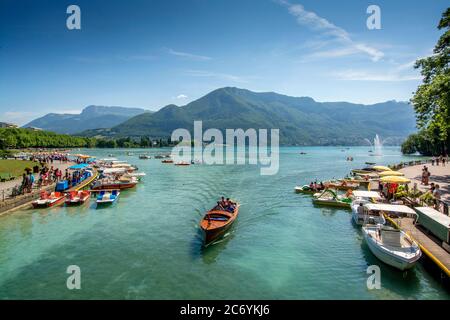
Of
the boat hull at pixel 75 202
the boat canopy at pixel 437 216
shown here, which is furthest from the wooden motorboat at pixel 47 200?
the boat canopy at pixel 437 216

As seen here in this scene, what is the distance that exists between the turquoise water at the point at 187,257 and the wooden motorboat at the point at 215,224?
91cm

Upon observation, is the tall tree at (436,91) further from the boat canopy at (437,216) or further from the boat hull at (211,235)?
the boat hull at (211,235)

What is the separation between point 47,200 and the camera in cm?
3619

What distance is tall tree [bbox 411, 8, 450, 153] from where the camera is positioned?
1439 inches

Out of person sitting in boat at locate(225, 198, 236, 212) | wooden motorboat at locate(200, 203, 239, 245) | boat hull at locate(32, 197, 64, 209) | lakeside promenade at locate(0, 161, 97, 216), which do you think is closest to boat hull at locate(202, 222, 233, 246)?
wooden motorboat at locate(200, 203, 239, 245)

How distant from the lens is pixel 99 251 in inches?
905

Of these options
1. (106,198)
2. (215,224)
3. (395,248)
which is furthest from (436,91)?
(106,198)

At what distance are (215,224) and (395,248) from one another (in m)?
13.1

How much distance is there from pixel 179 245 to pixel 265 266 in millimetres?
7462

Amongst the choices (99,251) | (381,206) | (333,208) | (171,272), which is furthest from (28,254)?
(333,208)

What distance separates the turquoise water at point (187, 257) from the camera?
17.1m

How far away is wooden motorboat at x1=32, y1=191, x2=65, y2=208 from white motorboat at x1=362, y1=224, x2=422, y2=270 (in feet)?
114

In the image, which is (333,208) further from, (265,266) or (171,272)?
(171,272)
